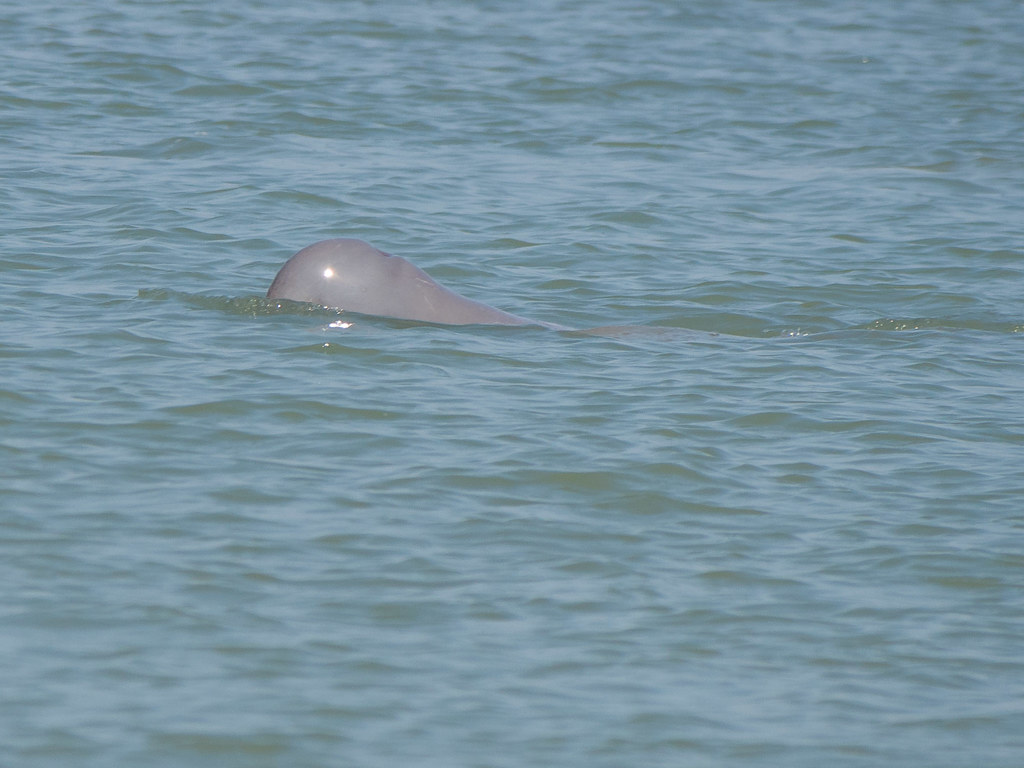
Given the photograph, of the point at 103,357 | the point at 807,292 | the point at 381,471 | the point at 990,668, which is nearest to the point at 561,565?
the point at 381,471

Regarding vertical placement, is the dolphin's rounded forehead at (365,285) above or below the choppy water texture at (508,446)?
above

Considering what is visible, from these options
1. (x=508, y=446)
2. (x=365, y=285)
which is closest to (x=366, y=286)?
(x=365, y=285)

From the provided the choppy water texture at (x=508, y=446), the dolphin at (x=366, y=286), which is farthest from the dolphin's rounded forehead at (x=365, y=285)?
the choppy water texture at (x=508, y=446)

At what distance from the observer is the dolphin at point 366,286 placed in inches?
406

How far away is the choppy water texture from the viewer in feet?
19.5

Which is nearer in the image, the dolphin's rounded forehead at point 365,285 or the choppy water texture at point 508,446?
the choppy water texture at point 508,446

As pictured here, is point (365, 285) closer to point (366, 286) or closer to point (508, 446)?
point (366, 286)

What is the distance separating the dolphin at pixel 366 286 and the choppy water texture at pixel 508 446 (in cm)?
13

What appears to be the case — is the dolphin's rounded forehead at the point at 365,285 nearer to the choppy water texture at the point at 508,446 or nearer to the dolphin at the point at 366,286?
the dolphin at the point at 366,286

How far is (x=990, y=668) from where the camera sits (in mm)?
6457

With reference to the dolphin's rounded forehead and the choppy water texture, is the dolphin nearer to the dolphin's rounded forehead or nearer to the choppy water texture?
the dolphin's rounded forehead

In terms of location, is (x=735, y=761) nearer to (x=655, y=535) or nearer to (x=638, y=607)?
(x=638, y=607)

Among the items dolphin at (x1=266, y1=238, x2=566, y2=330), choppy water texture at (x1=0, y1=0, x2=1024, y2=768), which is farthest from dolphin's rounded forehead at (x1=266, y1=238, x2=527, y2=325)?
choppy water texture at (x1=0, y1=0, x2=1024, y2=768)

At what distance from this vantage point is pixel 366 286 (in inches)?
409
